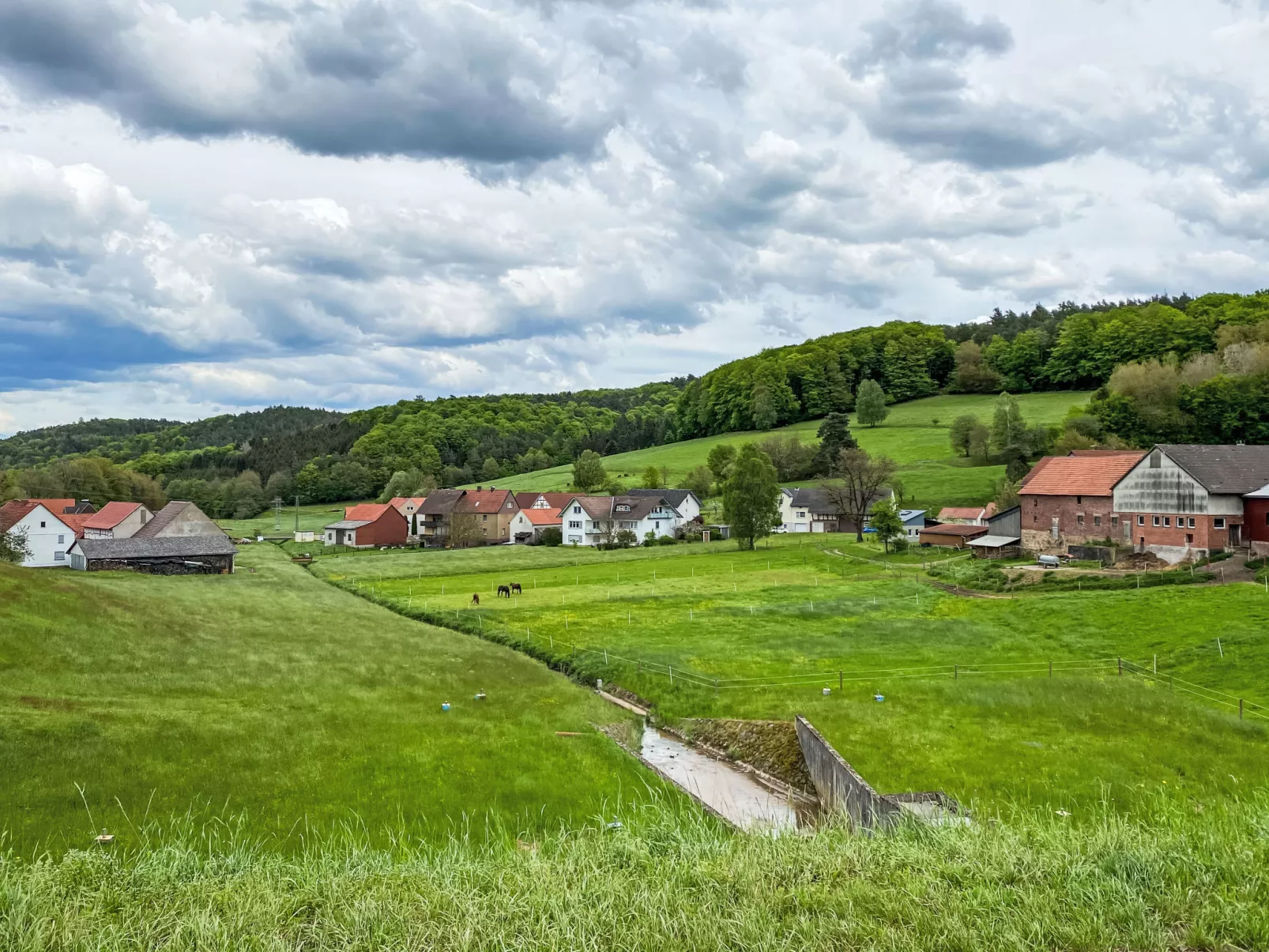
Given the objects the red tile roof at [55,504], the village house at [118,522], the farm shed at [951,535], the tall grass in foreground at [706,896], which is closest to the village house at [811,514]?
the farm shed at [951,535]

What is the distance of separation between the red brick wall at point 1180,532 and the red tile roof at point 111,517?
322 feet

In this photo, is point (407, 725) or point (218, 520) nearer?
point (407, 725)

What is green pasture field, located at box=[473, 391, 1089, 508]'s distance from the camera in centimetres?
10669

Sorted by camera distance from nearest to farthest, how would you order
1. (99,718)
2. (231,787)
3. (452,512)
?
1. (231,787)
2. (99,718)
3. (452,512)

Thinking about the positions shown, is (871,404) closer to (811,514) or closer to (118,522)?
(811,514)

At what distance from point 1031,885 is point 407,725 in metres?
20.3

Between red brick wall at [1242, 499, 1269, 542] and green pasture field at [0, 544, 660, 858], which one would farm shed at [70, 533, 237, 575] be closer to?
green pasture field at [0, 544, 660, 858]

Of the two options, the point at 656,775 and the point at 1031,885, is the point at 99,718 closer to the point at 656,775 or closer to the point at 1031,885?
the point at 656,775

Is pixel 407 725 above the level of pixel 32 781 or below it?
below

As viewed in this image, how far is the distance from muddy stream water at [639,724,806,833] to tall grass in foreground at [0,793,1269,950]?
12.2 meters

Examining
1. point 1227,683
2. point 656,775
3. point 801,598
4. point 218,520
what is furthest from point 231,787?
point 218,520

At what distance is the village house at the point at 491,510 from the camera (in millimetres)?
113250

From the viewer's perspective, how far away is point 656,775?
22.1 metres

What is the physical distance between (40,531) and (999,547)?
311 feet
